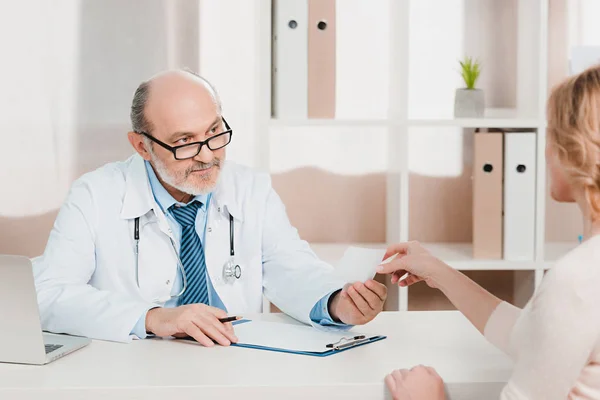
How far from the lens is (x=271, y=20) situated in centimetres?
280

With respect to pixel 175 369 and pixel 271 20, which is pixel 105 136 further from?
pixel 175 369

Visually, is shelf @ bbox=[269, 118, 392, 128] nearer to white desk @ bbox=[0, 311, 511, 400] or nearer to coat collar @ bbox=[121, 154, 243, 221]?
coat collar @ bbox=[121, 154, 243, 221]

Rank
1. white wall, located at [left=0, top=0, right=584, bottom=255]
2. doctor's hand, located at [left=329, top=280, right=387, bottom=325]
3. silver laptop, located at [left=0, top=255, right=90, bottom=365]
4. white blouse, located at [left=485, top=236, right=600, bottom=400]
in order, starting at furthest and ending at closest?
white wall, located at [left=0, top=0, right=584, bottom=255]
doctor's hand, located at [left=329, top=280, right=387, bottom=325]
silver laptop, located at [left=0, top=255, right=90, bottom=365]
white blouse, located at [left=485, top=236, right=600, bottom=400]

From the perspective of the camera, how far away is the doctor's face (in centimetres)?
213

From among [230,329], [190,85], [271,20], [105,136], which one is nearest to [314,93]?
[271,20]

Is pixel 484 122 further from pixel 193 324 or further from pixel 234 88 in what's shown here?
pixel 193 324

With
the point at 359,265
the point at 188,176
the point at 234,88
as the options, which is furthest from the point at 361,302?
the point at 234,88

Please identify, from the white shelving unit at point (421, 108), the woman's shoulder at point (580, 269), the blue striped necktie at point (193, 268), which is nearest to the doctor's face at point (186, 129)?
the blue striped necktie at point (193, 268)

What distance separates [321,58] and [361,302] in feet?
4.16

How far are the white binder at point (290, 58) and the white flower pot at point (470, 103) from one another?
562 mm

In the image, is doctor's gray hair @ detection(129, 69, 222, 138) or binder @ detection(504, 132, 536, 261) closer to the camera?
doctor's gray hair @ detection(129, 69, 222, 138)

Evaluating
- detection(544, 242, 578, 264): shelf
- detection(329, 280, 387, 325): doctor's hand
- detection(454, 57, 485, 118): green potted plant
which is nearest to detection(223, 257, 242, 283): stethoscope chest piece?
detection(329, 280, 387, 325): doctor's hand

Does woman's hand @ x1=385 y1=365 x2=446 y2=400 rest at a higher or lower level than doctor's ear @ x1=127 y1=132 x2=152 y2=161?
lower

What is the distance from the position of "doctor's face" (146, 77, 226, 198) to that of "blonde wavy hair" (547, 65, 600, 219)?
1063 mm
